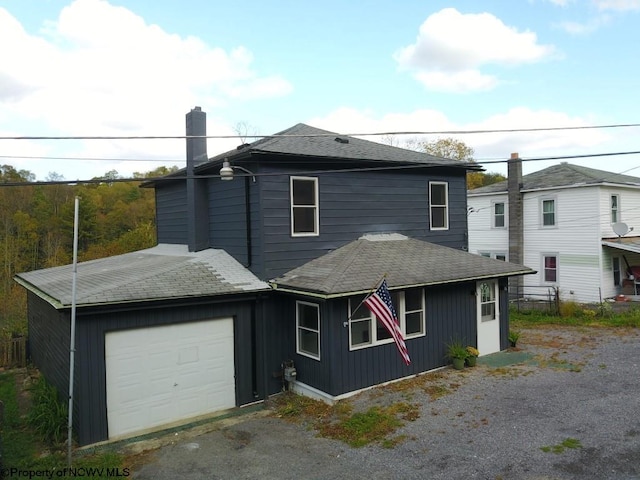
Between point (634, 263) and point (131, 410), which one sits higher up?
point (634, 263)

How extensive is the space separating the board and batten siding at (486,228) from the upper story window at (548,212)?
6.47 feet

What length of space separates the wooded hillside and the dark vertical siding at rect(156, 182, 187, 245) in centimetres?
1746

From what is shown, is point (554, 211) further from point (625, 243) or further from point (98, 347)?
point (98, 347)

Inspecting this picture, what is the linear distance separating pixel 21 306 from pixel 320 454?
57.9 ft

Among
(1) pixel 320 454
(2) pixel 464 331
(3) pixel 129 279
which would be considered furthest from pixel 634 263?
(3) pixel 129 279

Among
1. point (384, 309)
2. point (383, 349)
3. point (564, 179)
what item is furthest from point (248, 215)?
point (564, 179)

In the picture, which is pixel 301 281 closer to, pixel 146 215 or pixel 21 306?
pixel 21 306

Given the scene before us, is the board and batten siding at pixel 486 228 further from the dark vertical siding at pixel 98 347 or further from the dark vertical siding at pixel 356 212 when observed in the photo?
the dark vertical siding at pixel 98 347

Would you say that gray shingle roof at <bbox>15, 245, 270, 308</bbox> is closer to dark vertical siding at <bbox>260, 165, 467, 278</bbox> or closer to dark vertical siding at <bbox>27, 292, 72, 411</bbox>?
dark vertical siding at <bbox>27, 292, 72, 411</bbox>

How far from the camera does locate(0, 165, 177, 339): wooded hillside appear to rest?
108 ft

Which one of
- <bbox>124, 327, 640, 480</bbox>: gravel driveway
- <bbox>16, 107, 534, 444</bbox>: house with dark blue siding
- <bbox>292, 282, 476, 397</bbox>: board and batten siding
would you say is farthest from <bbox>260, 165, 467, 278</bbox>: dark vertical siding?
<bbox>124, 327, 640, 480</bbox>: gravel driveway

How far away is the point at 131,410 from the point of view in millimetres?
8961

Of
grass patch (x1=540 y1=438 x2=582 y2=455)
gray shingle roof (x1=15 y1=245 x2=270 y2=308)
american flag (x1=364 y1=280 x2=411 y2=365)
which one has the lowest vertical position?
grass patch (x1=540 y1=438 x2=582 y2=455)

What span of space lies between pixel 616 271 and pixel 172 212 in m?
20.6
